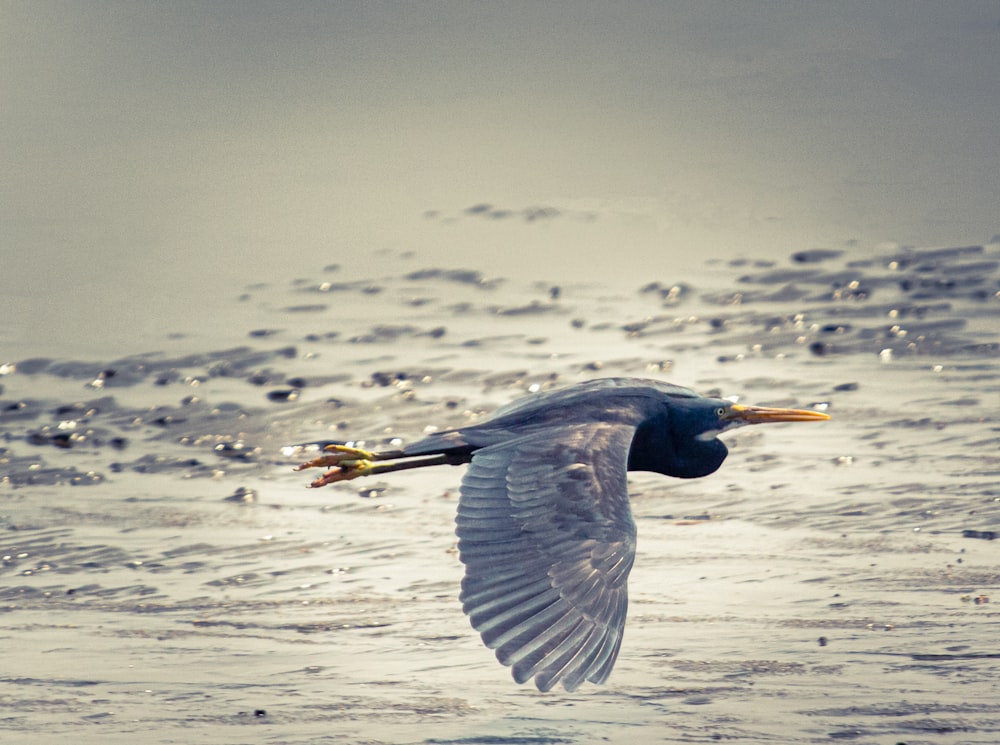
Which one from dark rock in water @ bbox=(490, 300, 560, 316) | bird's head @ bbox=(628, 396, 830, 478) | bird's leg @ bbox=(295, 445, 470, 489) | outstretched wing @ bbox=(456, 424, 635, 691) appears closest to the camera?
outstretched wing @ bbox=(456, 424, 635, 691)

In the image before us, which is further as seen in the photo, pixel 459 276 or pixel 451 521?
pixel 459 276

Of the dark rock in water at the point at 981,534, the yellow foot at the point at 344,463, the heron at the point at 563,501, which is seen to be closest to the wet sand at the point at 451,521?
the dark rock in water at the point at 981,534

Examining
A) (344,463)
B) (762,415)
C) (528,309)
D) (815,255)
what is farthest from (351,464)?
(815,255)

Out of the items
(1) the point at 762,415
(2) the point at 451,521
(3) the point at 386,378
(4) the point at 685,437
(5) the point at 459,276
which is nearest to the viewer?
(4) the point at 685,437

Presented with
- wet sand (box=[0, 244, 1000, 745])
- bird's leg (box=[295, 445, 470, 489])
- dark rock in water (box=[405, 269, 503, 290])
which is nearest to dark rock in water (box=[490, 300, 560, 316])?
wet sand (box=[0, 244, 1000, 745])

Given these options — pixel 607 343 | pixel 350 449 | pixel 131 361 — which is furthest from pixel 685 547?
pixel 131 361

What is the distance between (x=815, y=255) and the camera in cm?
1134

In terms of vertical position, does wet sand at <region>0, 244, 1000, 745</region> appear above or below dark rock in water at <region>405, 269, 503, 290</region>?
below

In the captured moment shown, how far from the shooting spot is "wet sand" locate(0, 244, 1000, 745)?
6.04 m

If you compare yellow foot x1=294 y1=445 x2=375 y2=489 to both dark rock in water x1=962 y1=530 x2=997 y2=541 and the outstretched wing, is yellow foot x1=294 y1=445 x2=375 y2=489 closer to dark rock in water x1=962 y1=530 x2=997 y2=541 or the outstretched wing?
the outstretched wing

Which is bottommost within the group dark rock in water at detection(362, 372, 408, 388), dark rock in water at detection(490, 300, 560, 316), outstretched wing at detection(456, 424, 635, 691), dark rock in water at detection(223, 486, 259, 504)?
outstretched wing at detection(456, 424, 635, 691)

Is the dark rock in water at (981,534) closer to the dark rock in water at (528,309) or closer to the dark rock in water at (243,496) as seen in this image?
the dark rock in water at (243,496)

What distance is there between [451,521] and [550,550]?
2.40m

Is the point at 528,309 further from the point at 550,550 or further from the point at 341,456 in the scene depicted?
the point at 550,550
